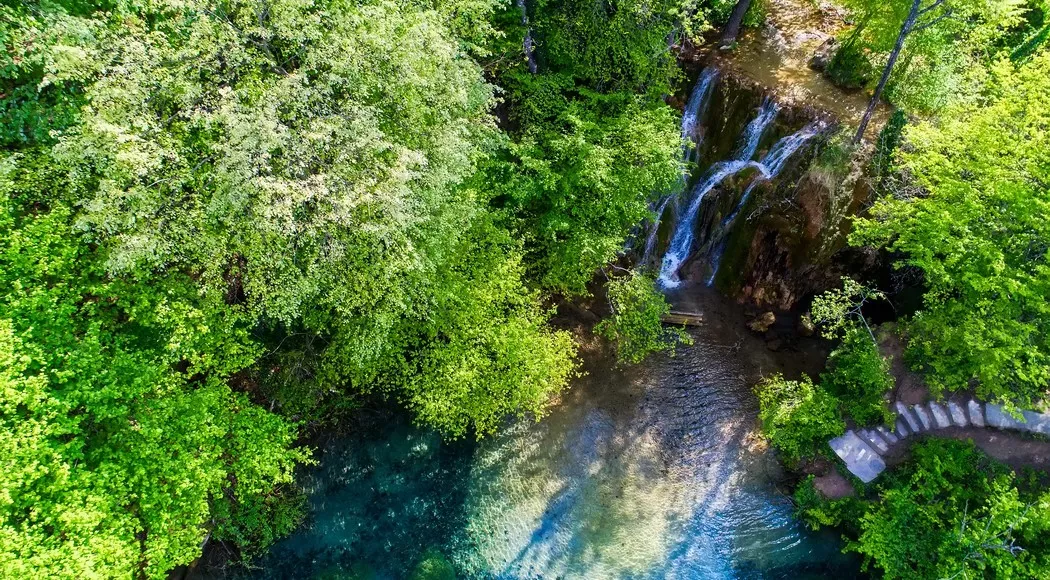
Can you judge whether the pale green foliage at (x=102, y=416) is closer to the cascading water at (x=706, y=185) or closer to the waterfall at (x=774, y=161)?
the cascading water at (x=706, y=185)

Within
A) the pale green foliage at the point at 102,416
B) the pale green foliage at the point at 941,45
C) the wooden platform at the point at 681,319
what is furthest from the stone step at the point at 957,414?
the pale green foliage at the point at 102,416

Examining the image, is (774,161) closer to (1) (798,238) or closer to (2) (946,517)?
(1) (798,238)

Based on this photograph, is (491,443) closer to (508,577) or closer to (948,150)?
(508,577)

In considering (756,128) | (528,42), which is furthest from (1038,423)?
(528,42)

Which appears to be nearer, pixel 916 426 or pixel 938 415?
pixel 938 415

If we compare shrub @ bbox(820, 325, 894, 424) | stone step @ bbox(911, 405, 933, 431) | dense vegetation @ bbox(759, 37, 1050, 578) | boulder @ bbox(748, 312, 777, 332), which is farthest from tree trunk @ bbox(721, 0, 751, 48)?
stone step @ bbox(911, 405, 933, 431)

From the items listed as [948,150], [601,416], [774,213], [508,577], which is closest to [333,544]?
[508,577]
